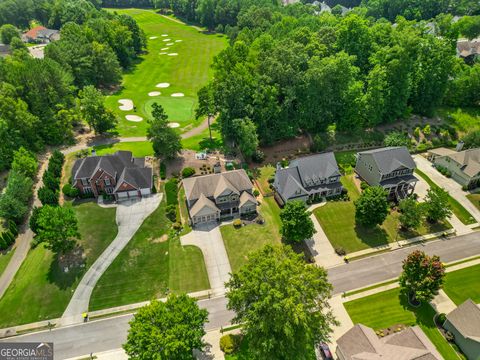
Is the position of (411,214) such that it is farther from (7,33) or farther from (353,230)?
(7,33)

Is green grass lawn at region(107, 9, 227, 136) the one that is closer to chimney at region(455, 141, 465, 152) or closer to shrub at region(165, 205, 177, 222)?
shrub at region(165, 205, 177, 222)

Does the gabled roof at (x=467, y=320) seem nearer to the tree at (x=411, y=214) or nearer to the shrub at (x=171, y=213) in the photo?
the tree at (x=411, y=214)

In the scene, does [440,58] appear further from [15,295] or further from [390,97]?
[15,295]

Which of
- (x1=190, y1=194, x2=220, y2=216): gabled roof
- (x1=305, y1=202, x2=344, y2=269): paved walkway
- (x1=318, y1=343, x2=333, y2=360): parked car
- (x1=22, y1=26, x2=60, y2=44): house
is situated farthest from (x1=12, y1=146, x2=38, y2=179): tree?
(x1=22, y1=26, x2=60, y2=44): house

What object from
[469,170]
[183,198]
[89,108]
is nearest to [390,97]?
[469,170]

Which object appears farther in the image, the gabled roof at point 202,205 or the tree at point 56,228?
the gabled roof at point 202,205

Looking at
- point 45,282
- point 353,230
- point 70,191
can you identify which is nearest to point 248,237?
point 353,230

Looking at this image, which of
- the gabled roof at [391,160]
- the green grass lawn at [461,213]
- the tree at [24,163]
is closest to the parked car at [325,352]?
the gabled roof at [391,160]
